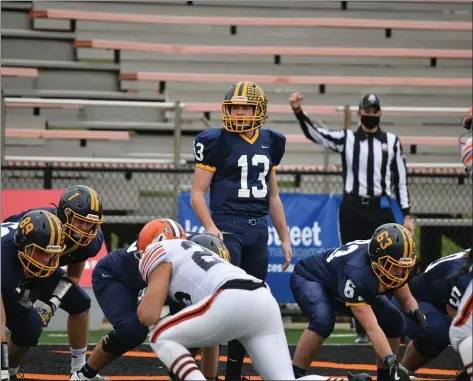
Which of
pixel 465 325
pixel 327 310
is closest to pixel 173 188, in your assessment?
pixel 327 310

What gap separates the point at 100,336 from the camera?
852 cm

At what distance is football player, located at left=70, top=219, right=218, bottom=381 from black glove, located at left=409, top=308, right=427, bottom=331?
1091mm

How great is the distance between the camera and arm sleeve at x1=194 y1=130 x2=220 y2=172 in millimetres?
6375

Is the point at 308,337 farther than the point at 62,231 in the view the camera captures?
Yes

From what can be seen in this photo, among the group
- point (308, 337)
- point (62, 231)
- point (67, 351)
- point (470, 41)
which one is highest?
point (470, 41)

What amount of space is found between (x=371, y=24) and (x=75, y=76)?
362 centimetres

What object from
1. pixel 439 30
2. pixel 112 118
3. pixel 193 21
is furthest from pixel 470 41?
pixel 112 118

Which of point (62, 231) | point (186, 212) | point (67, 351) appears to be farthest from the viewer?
point (186, 212)

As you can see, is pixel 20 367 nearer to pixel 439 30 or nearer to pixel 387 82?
pixel 387 82

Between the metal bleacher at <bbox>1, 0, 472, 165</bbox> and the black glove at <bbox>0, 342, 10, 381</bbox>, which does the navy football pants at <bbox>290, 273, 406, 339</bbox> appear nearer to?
the black glove at <bbox>0, 342, 10, 381</bbox>

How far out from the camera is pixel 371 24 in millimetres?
13008

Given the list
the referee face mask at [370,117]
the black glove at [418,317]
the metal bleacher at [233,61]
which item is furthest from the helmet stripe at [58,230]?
the metal bleacher at [233,61]

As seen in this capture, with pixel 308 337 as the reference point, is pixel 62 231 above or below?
above

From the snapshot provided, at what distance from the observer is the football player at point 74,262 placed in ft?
19.3
